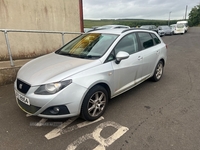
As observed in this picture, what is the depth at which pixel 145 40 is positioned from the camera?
4.11m

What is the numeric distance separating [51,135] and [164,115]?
2034mm

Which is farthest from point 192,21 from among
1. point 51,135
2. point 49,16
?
point 51,135

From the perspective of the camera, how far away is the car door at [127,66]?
10.3ft

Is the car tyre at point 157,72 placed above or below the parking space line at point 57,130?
above

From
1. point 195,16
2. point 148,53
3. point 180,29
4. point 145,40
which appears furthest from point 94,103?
point 195,16

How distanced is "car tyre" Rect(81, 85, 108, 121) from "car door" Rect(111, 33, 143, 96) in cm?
38

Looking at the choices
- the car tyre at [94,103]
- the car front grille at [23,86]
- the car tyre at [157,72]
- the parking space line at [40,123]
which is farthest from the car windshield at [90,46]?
the car tyre at [157,72]

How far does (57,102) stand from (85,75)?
59 cm

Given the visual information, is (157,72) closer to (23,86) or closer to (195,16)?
(23,86)

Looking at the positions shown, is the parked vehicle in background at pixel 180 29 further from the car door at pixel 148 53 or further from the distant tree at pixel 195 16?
the distant tree at pixel 195 16

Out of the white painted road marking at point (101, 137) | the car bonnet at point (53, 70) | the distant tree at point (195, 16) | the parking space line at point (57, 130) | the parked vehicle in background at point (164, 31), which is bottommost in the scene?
the white painted road marking at point (101, 137)

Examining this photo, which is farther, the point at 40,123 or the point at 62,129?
the point at 40,123

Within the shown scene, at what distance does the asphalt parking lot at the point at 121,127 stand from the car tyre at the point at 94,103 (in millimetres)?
137

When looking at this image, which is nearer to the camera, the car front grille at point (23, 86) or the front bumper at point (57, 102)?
the front bumper at point (57, 102)
